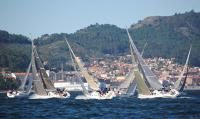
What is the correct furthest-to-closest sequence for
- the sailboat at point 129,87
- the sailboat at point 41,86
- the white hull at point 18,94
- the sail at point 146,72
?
the white hull at point 18,94 → the sailboat at point 129,87 → the sailboat at point 41,86 → the sail at point 146,72

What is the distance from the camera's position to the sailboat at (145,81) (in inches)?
4456

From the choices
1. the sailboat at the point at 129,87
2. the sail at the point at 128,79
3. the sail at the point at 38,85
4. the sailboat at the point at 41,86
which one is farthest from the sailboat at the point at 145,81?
the sail at the point at 38,85

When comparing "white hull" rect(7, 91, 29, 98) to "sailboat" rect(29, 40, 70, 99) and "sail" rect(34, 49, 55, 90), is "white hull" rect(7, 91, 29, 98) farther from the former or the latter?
"sail" rect(34, 49, 55, 90)

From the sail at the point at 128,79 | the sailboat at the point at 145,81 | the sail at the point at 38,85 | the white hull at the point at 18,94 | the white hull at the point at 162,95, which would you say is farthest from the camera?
the white hull at the point at 18,94

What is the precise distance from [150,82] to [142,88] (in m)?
2.19

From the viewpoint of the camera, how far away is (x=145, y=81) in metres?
116

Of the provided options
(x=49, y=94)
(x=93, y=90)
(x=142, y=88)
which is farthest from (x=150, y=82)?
(x=49, y=94)

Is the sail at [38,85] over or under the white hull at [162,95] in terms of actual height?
over

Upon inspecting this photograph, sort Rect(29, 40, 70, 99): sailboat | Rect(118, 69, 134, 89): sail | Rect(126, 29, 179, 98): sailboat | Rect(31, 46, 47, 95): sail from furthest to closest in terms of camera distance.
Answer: Rect(118, 69, 134, 89): sail < Rect(29, 40, 70, 99): sailboat < Rect(31, 46, 47, 95): sail < Rect(126, 29, 179, 98): sailboat

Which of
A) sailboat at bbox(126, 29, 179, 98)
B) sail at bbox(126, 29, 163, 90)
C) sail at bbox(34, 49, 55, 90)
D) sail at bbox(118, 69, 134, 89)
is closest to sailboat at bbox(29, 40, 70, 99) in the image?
sail at bbox(34, 49, 55, 90)

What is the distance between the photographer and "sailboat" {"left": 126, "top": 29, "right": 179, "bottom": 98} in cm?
11319

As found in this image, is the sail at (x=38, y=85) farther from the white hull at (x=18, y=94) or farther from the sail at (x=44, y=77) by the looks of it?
the white hull at (x=18, y=94)

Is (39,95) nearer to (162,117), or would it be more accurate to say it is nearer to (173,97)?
(173,97)

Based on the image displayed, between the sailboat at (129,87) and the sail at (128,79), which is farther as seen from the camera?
the sail at (128,79)
